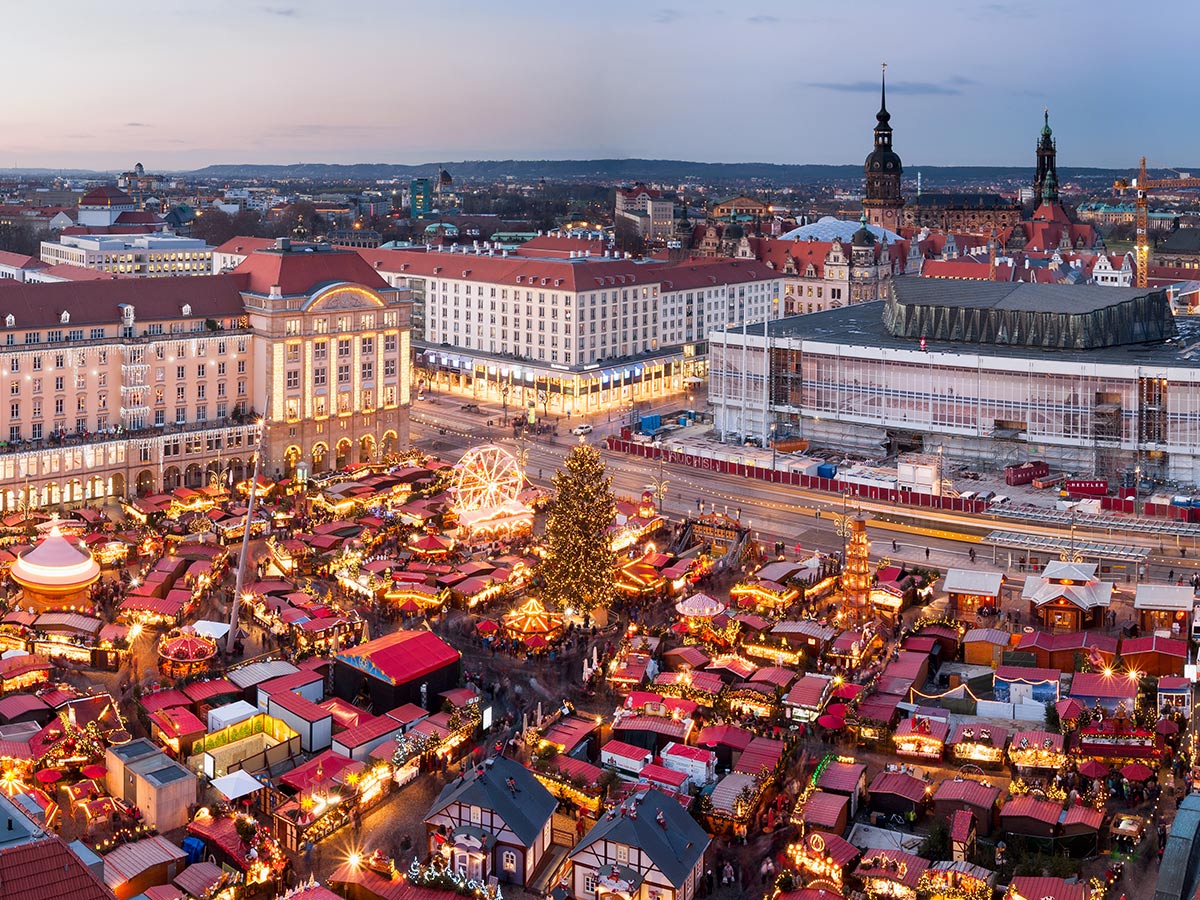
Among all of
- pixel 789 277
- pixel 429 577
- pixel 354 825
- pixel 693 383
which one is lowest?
pixel 354 825

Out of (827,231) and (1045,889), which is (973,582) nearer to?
(1045,889)

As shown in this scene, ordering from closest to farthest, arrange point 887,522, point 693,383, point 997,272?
point 887,522
point 693,383
point 997,272

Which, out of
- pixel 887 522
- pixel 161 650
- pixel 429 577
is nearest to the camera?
pixel 161 650

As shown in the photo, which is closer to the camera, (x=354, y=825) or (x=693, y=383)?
(x=354, y=825)

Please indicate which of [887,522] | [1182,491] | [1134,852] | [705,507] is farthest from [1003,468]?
[1134,852]

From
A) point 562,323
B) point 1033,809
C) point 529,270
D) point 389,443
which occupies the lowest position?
point 1033,809

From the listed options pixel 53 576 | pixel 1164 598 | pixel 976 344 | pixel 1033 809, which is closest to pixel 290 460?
pixel 53 576

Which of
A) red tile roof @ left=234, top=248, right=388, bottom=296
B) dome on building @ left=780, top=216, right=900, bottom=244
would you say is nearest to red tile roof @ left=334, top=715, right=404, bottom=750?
red tile roof @ left=234, top=248, right=388, bottom=296

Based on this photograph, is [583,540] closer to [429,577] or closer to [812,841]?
[429,577]
